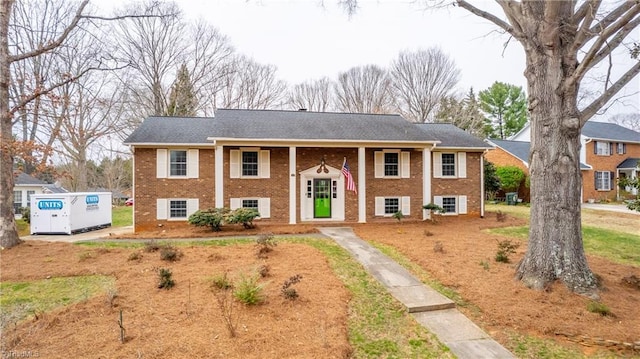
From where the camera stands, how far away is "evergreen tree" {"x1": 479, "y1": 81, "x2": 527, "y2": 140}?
40.1 m

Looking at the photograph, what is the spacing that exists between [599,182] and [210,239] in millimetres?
29449

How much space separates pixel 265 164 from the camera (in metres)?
14.4

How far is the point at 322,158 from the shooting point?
48.3 ft

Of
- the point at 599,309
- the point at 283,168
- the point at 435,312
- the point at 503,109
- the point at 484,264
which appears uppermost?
the point at 503,109

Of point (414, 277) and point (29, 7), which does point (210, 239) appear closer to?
point (414, 277)

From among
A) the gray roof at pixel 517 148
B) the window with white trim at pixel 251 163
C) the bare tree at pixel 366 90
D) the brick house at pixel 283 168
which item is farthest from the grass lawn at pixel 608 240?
the bare tree at pixel 366 90

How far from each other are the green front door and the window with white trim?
2.36 m

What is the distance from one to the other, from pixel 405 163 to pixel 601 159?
68.2ft

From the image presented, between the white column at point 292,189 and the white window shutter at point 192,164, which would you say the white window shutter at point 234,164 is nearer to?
the white window shutter at point 192,164

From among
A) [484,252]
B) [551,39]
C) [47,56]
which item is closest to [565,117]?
[551,39]

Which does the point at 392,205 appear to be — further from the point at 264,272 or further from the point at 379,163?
the point at 264,272

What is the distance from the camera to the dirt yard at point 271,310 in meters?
4.01

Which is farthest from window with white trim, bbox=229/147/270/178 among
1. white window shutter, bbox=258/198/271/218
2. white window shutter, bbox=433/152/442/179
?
white window shutter, bbox=433/152/442/179

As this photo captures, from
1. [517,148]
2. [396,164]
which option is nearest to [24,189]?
[396,164]
